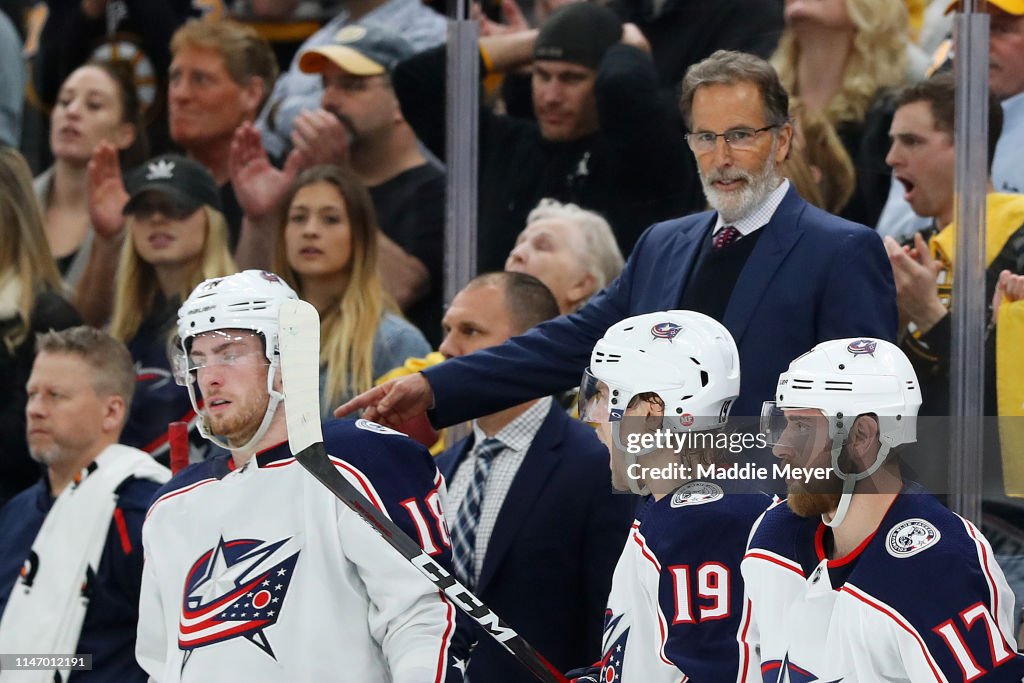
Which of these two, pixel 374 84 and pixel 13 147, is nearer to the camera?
pixel 374 84

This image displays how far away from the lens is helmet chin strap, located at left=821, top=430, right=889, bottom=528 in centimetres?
241

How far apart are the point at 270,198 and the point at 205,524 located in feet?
7.28

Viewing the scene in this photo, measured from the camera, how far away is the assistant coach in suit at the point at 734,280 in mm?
3012

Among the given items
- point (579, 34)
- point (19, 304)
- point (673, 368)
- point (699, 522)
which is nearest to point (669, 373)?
point (673, 368)

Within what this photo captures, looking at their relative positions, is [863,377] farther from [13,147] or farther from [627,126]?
Result: [13,147]

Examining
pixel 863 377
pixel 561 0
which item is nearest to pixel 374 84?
pixel 561 0

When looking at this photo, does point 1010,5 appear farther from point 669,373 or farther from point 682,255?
point 669,373

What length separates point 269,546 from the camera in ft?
8.89

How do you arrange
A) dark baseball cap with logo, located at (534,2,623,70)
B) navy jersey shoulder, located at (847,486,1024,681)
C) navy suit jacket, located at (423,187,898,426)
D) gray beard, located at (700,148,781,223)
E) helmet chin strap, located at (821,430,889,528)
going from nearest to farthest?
navy jersey shoulder, located at (847,486,1024,681) < helmet chin strap, located at (821,430,889,528) < navy suit jacket, located at (423,187,898,426) < gray beard, located at (700,148,781,223) < dark baseball cap with logo, located at (534,2,623,70)

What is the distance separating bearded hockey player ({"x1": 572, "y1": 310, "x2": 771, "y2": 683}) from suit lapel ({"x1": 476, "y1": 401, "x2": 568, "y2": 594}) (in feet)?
2.55

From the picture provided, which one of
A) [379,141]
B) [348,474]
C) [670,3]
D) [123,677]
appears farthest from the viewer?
[379,141]

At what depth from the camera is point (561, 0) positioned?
4.50 meters

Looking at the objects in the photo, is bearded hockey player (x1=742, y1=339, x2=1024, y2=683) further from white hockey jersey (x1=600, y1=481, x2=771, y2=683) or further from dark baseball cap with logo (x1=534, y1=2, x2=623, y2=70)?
dark baseball cap with logo (x1=534, y1=2, x2=623, y2=70)

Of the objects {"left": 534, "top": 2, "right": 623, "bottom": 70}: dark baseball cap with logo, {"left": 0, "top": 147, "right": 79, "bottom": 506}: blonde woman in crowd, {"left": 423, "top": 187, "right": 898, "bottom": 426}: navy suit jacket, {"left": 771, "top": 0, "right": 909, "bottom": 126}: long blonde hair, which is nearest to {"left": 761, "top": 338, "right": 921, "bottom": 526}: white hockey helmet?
{"left": 423, "top": 187, "right": 898, "bottom": 426}: navy suit jacket
